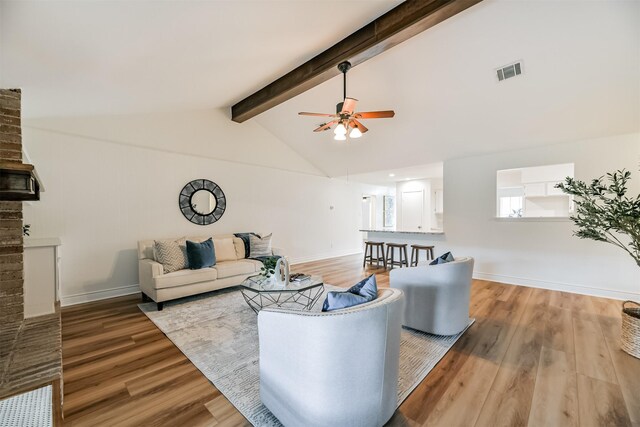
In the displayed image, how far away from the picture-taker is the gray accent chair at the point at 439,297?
8.84 ft

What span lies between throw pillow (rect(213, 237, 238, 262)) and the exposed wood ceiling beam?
2.59 m

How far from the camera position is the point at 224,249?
4.74 m

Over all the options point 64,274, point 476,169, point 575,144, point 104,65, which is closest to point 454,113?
point 476,169

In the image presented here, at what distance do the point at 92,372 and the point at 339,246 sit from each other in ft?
21.2

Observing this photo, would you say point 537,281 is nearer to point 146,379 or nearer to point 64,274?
point 146,379

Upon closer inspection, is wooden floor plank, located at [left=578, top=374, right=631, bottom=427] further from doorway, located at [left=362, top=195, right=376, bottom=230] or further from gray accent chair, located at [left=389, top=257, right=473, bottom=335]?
doorway, located at [left=362, top=195, right=376, bottom=230]

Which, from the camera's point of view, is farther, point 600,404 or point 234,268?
point 234,268

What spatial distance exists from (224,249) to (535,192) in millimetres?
6934

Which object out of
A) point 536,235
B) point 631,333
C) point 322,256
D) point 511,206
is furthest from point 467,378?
point 511,206

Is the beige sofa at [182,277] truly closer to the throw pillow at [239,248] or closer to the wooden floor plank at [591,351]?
the throw pillow at [239,248]

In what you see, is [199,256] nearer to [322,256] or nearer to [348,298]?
[348,298]

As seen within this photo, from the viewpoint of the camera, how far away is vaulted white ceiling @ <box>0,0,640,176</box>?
2012 mm

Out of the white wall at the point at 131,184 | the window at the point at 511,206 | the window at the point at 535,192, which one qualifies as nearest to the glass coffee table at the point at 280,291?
the white wall at the point at 131,184

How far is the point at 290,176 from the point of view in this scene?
22.2 ft
